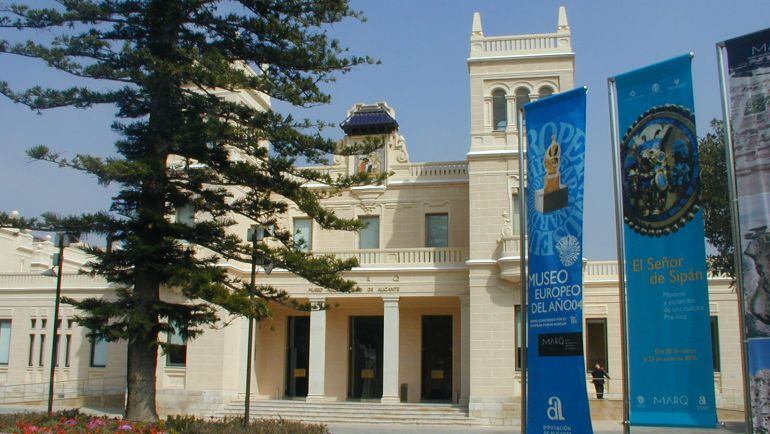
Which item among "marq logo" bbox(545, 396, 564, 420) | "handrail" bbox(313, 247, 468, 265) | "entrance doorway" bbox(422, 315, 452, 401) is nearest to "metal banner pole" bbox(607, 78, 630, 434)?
"marq logo" bbox(545, 396, 564, 420)

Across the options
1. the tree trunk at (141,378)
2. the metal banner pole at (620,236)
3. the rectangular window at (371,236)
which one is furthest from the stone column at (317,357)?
the metal banner pole at (620,236)

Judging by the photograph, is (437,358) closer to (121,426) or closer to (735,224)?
(121,426)

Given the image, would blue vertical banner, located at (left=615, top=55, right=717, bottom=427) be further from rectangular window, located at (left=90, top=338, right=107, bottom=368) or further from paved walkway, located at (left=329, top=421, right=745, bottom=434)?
rectangular window, located at (left=90, top=338, right=107, bottom=368)

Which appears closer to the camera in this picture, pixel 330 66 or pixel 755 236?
pixel 755 236

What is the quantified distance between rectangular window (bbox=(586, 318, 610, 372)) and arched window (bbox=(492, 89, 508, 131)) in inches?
306

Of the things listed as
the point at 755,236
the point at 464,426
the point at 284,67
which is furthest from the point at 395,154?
the point at 755,236

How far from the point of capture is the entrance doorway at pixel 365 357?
31906mm

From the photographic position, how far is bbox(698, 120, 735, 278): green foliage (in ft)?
68.9

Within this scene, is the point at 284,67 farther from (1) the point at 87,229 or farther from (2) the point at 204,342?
(2) the point at 204,342

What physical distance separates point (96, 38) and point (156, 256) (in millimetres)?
4467

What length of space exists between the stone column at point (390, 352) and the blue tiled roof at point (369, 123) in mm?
7633

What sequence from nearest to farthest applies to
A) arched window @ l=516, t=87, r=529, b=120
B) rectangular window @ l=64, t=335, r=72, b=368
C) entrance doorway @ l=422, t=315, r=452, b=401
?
arched window @ l=516, t=87, r=529, b=120
entrance doorway @ l=422, t=315, r=452, b=401
rectangular window @ l=64, t=335, r=72, b=368

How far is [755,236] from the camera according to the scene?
34.3 ft

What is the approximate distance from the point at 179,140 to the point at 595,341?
19.2 m
